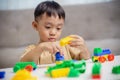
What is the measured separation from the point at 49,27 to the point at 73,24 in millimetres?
324

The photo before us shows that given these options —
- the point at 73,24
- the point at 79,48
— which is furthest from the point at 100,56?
the point at 73,24

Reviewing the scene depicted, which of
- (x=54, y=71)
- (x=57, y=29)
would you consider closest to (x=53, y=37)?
(x=57, y=29)

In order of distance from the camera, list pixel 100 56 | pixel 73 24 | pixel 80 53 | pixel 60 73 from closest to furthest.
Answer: pixel 60 73, pixel 100 56, pixel 80 53, pixel 73 24

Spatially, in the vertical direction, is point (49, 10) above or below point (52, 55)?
above

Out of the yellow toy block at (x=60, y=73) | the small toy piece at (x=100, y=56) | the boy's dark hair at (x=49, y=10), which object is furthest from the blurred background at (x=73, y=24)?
the yellow toy block at (x=60, y=73)

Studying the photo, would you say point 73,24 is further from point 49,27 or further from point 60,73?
point 60,73

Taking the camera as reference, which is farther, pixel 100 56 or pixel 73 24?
pixel 73 24

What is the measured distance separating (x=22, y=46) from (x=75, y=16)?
0.24 m

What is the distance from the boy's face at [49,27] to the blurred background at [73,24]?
0.15 metres

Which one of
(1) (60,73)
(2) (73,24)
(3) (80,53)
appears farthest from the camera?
(2) (73,24)

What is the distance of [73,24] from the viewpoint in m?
0.83

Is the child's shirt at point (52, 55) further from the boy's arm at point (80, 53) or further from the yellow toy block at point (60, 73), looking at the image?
the yellow toy block at point (60, 73)

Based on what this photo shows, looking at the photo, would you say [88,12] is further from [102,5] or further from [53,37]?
[53,37]

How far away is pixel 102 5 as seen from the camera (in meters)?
0.78
